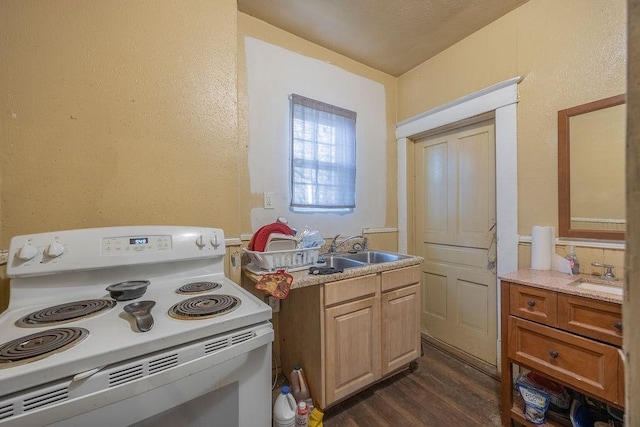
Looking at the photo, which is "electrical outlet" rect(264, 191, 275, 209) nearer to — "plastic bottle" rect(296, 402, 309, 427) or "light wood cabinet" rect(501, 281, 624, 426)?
"plastic bottle" rect(296, 402, 309, 427)

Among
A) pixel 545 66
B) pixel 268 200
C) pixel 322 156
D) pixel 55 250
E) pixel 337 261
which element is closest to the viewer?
pixel 55 250

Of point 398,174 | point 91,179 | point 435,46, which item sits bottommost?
point 91,179

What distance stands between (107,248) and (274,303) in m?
1.09

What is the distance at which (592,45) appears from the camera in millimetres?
1479

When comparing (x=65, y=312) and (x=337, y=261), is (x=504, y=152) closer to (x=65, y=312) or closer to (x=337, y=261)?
(x=337, y=261)

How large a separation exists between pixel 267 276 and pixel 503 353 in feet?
4.66

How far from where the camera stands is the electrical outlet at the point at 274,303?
5.98 feet

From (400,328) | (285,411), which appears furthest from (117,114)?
(400,328)

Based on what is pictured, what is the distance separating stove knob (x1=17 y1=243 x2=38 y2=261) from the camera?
0.95 meters

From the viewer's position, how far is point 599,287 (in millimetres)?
1319

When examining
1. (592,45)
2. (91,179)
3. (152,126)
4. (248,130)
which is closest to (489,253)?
(592,45)

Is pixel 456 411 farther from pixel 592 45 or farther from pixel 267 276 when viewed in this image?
pixel 592 45

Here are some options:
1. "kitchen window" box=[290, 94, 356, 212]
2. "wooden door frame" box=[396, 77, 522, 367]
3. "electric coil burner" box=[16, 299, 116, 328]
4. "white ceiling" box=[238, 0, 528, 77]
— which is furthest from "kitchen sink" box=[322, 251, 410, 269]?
"white ceiling" box=[238, 0, 528, 77]

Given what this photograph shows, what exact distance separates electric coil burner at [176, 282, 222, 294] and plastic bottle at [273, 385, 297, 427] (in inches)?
29.4
